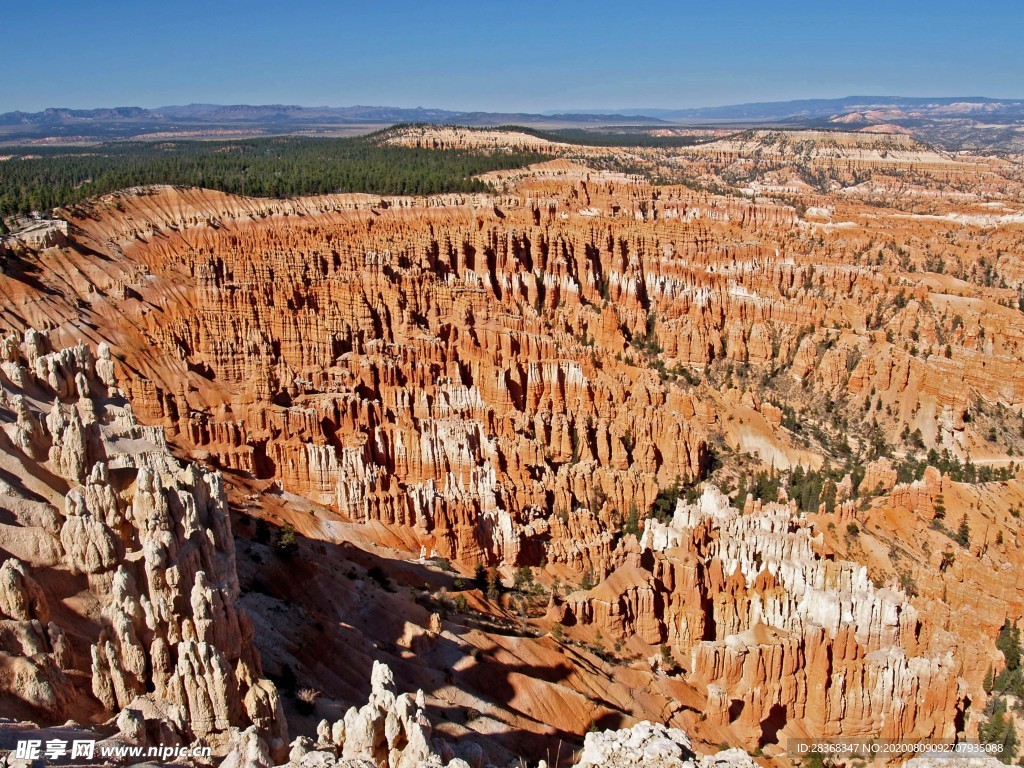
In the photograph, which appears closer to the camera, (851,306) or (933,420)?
(933,420)

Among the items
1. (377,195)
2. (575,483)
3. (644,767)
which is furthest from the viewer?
(377,195)

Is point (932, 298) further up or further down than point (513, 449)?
further up

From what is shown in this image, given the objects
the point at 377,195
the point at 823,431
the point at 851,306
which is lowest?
the point at 823,431

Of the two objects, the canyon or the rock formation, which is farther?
the canyon

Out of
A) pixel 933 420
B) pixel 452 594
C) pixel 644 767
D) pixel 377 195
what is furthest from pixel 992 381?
pixel 377 195

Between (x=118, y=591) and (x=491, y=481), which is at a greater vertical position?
(x=118, y=591)

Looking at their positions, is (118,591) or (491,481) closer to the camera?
(118,591)

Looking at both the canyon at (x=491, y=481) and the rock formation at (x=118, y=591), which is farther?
the canyon at (x=491, y=481)

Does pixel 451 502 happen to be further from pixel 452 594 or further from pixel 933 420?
pixel 933 420
